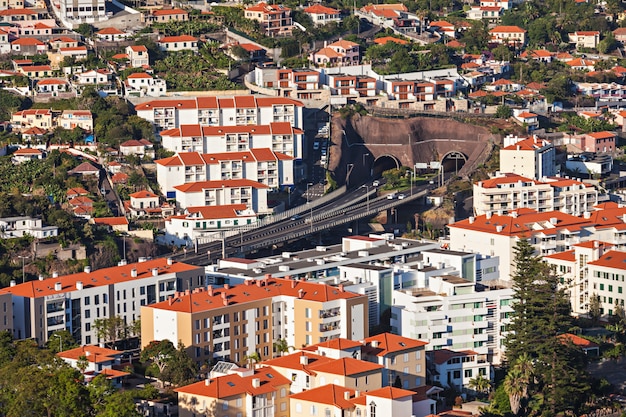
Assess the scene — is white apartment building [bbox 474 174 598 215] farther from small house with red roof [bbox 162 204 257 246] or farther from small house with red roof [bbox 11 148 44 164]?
small house with red roof [bbox 11 148 44 164]

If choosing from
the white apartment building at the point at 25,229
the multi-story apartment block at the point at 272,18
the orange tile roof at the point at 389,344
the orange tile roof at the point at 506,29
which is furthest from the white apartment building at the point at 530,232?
the orange tile roof at the point at 506,29

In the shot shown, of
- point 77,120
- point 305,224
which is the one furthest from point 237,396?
point 77,120

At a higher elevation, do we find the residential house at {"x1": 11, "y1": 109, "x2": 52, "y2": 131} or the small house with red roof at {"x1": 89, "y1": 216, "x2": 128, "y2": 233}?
the residential house at {"x1": 11, "y1": 109, "x2": 52, "y2": 131}

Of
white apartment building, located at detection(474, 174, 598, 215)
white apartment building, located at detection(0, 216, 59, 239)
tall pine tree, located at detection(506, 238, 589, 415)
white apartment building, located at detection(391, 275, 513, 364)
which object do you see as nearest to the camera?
tall pine tree, located at detection(506, 238, 589, 415)

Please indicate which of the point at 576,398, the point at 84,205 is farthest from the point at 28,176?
the point at 576,398

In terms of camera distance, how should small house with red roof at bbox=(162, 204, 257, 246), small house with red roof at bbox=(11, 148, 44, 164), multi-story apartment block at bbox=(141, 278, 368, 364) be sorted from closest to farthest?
multi-story apartment block at bbox=(141, 278, 368, 364) → small house with red roof at bbox=(162, 204, 257, 246) → small house with red roof at bbox=(11, 148, 44, 164)

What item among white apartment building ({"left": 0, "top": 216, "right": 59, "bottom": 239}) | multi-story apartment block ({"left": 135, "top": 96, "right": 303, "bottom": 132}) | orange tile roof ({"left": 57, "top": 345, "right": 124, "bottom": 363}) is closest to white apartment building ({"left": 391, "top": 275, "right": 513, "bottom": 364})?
orange tile roof ({"left": 57, "top": 345, "right": 124, "bottom": 363})
